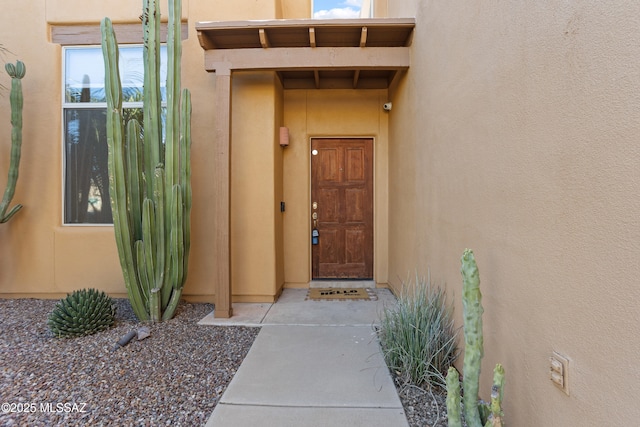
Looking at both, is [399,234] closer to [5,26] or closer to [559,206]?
[559,206]

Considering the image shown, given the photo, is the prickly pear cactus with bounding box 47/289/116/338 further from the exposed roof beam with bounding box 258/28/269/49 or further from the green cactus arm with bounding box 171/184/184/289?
the exposed roof beam with bounding box 258/28/269/49

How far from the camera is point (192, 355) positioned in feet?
9.55

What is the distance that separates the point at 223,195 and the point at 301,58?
1876mm

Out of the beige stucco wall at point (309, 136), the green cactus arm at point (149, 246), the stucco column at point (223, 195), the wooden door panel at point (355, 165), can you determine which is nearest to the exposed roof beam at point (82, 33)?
the stucco column at point (223, 195)

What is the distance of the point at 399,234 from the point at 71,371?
3.78 meters

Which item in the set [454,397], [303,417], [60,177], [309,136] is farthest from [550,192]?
[60,177]

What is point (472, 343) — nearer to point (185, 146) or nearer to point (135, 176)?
point (185, 146)

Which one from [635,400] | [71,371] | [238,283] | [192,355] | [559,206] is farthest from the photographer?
[238,283]

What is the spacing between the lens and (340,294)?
15.5 ft

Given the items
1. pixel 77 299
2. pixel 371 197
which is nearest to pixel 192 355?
pixel 77 299

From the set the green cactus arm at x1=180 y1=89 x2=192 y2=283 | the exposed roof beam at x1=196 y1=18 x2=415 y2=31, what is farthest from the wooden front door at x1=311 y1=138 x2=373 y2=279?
the green cactus arm at x1=180 y1=89 x2=192 y2=283

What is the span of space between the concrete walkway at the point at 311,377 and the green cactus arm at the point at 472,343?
557mm

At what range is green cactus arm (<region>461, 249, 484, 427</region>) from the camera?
163cm

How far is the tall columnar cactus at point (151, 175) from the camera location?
3367 millimetres
